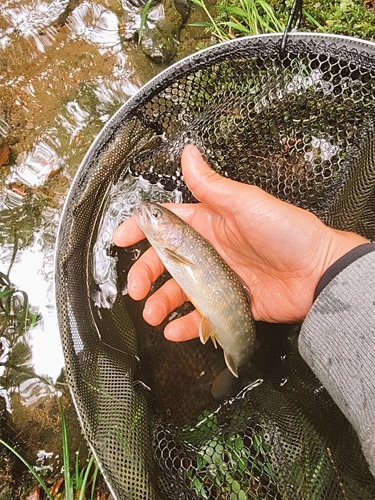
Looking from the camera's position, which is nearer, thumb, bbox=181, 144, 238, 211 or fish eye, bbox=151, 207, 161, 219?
thumb, bbox=181, 144, 238, 211

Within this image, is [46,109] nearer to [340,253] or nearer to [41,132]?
[41,132]

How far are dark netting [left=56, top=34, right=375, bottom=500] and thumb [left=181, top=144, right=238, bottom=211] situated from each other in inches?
10.5

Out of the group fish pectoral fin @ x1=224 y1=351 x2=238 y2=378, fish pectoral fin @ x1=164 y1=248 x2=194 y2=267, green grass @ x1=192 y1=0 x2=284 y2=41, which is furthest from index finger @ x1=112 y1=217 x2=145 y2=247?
green grass @ x1=192 y1=0 x2=284 y2=41

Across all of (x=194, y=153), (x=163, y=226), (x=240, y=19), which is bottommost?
(x=163, y=226)

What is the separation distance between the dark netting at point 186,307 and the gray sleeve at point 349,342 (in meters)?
0.43

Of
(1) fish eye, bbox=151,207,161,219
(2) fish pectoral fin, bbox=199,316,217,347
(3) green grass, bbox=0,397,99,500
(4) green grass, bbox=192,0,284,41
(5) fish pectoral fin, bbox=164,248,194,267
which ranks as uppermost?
(4) green grass, bbox=192,0,284,41

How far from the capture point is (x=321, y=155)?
7.72 feet

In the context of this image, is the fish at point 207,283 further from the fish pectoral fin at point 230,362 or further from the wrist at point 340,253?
the wrist at point 340,253

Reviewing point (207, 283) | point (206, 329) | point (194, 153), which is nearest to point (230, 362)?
point (206, 329)

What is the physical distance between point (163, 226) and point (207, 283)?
331mm

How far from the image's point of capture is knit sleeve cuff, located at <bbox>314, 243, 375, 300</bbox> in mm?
1967

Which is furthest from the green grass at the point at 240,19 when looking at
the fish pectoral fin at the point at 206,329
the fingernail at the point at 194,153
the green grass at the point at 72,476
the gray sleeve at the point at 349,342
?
the green grass at the point at 72,476

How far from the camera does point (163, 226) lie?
2189mm

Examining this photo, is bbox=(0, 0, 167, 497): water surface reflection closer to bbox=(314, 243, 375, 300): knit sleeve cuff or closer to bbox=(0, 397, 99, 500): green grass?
bbox=(0, 397, 99, 500): green grass
